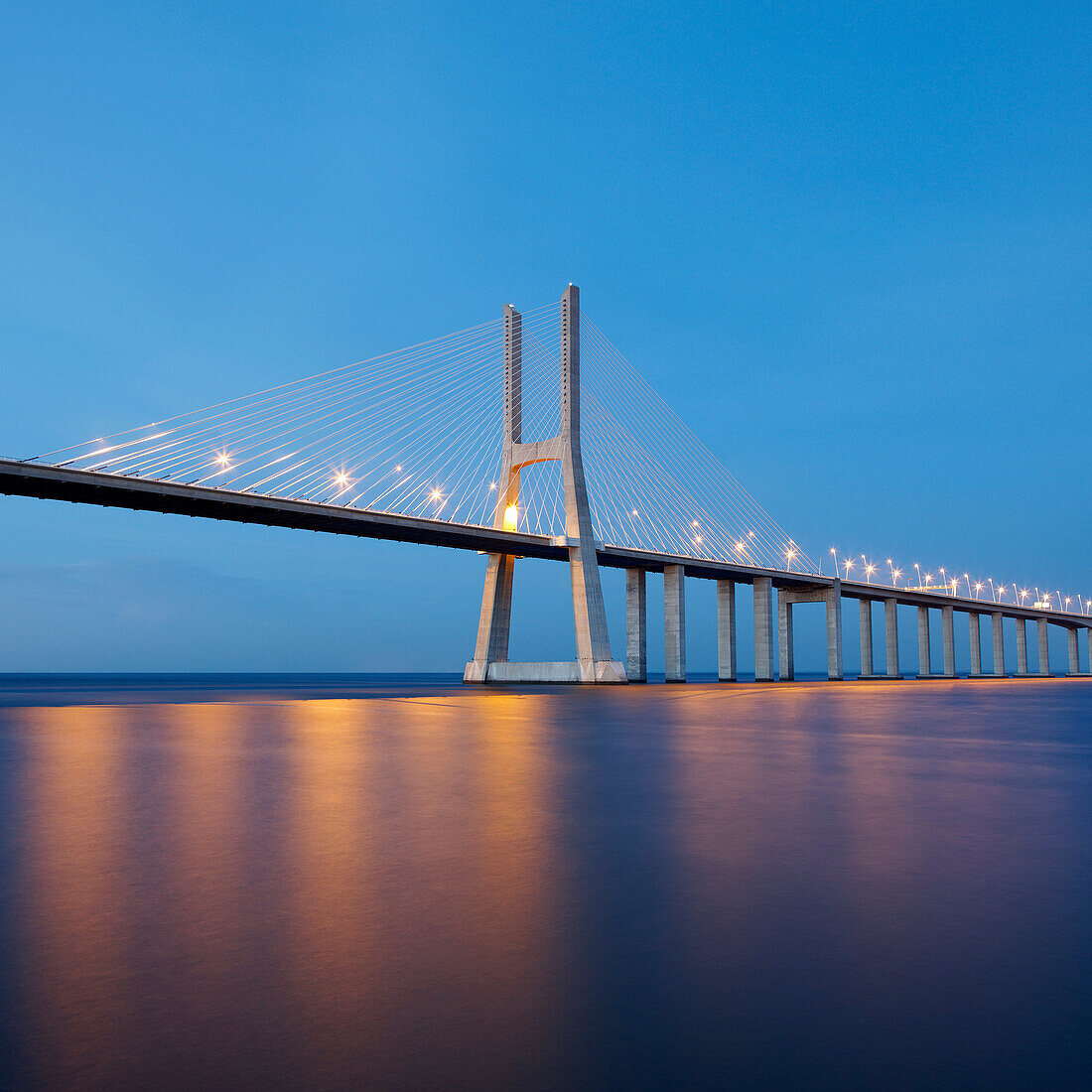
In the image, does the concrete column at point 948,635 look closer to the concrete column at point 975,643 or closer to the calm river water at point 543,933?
the concrete column at point 975,643

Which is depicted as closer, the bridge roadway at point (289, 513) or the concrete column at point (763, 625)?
the bridge roadway at point (289, 513)

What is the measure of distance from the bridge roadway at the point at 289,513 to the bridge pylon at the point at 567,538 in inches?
81.5

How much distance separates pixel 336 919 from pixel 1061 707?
3055 cm

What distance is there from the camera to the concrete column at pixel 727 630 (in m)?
67.3

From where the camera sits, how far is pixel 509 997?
10.5 ft

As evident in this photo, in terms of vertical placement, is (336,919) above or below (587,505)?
below

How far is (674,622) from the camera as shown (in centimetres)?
6059

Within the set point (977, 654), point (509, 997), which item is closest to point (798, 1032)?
point (509, 997)

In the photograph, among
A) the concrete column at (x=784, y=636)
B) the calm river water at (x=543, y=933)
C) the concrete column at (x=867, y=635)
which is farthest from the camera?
the concrete column at (x=867, y=635)

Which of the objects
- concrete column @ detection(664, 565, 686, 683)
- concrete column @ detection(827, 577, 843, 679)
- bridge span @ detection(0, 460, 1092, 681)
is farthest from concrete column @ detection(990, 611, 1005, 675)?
concrete column @ detection(664, 565, 686, 683)

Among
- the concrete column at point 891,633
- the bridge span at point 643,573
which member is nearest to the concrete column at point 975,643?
the bridge span at point 643,573

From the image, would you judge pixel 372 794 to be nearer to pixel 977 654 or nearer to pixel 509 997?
pixel 509 997

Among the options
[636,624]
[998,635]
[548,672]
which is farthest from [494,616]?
[998,635]

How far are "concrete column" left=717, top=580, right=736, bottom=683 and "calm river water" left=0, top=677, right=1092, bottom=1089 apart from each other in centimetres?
5872
